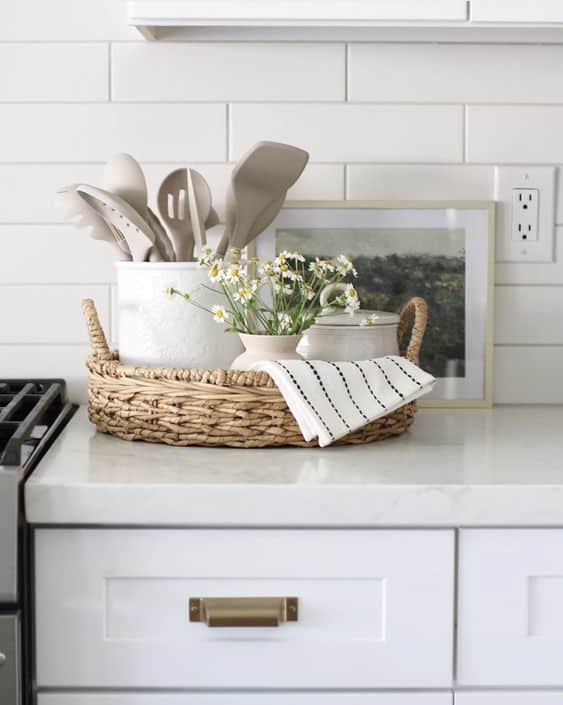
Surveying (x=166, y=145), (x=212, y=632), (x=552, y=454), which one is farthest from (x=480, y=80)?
(x=212, y=632)

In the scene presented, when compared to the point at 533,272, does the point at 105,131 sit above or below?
above

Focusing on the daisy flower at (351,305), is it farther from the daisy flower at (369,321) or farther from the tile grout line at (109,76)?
the tile grout line at (109,76)

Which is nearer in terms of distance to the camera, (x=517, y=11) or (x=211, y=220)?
(x=517, y=11)

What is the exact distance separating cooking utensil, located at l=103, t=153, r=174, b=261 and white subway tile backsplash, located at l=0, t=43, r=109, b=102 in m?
0.26

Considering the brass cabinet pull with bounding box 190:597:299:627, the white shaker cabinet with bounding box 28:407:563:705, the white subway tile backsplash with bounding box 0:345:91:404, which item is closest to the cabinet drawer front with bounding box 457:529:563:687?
the white shaker cabinet with bounding box 28:407:563:705

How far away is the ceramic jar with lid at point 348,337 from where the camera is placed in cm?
137

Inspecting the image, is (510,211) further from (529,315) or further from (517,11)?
(517,11)

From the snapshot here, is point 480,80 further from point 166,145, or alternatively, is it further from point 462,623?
point 462,623

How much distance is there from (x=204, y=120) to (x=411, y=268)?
1.32 feet

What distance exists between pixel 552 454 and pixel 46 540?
61 cm

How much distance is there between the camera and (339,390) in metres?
1.23

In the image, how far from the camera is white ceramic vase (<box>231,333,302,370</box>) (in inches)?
50.8

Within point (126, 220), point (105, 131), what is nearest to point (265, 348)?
point (126, 220)

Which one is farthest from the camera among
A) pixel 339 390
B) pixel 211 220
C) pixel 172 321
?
pixel 211 220
